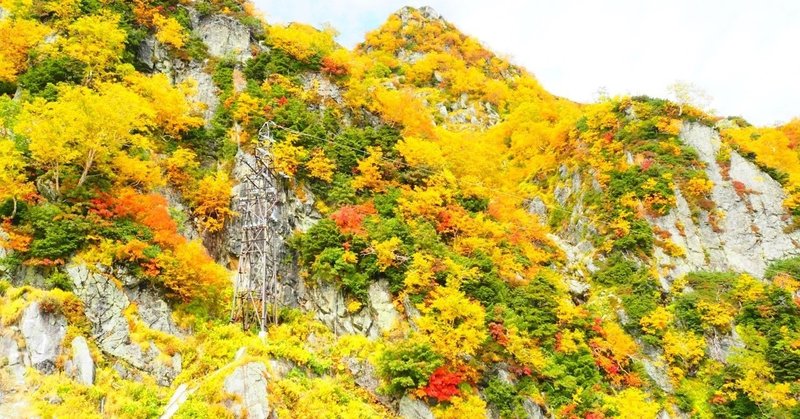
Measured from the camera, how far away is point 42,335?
15484 millimetres

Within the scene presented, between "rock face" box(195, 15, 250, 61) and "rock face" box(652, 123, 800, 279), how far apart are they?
2953cm

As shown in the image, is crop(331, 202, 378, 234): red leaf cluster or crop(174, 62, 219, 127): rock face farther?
crop(174, 62, 219, 127): rock face

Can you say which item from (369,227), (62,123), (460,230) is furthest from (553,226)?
(62,123)

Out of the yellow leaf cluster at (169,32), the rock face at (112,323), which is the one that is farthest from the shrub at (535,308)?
the yellow leaf cluster at (169,32)

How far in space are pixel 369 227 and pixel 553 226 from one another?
17397 millimetres

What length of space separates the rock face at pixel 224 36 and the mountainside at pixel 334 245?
0.47 ft

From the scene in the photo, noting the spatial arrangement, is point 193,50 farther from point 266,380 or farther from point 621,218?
point 621,218

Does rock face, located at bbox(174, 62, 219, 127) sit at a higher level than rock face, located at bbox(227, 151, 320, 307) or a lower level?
higher

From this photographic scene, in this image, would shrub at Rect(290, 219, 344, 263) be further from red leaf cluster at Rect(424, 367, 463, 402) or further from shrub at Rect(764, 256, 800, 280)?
shrub at Rect(764, 256, 800, 280)

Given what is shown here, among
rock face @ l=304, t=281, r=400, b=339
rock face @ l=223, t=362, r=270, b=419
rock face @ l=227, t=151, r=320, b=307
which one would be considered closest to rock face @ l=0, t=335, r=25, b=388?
rock face @ l=223, t=362, r=270, b=419

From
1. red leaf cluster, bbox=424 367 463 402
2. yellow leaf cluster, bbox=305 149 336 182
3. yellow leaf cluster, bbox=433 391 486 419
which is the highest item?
yellow leaf cluster, bbox=305 149 336 182

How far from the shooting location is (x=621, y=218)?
107ft

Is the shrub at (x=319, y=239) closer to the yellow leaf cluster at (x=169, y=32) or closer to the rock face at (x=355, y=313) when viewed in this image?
the rock face at (x=355, y=313)

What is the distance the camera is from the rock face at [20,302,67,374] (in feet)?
49.2
